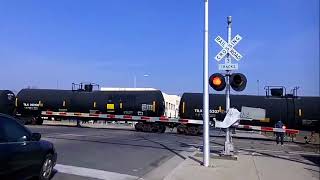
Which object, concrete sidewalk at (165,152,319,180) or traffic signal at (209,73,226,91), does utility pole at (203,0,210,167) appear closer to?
concrete sidewalk at (165,152,319,180)

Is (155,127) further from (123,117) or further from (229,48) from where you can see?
(229,48)

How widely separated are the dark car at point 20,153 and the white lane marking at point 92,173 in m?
1.61

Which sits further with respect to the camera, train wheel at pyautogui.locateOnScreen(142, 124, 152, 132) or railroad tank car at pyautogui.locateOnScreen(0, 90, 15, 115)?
railroad tank car at pyautogui.locateOnScreen(0, 90, 15, 115)

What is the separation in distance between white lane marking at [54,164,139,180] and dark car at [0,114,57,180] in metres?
1.61

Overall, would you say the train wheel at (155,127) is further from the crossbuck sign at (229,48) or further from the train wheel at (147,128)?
the crossbuck sign at (229,48)

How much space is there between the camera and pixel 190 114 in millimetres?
36938

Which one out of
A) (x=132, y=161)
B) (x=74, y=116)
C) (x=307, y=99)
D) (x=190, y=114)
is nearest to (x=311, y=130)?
(x=307, y=99)

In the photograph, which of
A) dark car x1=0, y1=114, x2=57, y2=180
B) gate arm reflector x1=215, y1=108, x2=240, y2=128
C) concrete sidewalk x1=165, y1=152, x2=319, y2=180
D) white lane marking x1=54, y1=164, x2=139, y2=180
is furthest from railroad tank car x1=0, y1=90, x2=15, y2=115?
dark car x1=0, y1=114, x2=57, y2=180

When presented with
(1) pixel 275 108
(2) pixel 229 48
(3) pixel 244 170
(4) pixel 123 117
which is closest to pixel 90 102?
(4) pixel 123 117

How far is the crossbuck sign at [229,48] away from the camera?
1634cm

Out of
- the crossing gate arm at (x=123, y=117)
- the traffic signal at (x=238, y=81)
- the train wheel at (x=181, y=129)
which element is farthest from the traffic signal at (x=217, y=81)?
the train wheel at (x=181, y=129)

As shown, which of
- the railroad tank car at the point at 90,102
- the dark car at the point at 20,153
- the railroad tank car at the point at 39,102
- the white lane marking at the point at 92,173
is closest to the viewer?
the dark car at the point at 20,153

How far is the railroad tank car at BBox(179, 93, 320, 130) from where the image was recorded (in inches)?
1372

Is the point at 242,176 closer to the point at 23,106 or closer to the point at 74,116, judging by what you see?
the point at 74,116
